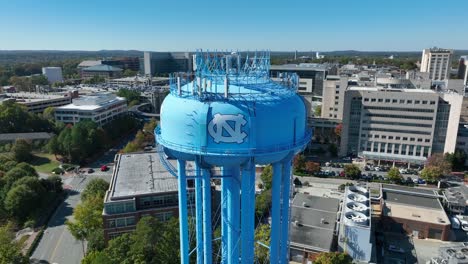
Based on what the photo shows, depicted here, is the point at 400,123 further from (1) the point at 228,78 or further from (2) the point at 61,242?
(2) the point at 61,242

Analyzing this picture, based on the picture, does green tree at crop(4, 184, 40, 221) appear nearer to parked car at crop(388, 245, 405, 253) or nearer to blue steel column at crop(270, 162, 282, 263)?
blue steel column at crop(270, 162, 282, 263)

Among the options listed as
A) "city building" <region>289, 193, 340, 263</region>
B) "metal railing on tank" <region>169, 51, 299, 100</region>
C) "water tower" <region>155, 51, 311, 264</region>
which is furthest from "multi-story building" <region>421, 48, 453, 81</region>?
"water tower" <region>155, 51, 311, 264</region>

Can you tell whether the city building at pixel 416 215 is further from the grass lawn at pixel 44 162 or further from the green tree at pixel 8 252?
the grass lawn at pixel 44 162

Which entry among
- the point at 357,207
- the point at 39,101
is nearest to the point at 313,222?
the point at 357,207

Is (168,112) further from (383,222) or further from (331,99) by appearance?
(331,99)

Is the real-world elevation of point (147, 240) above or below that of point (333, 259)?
above
